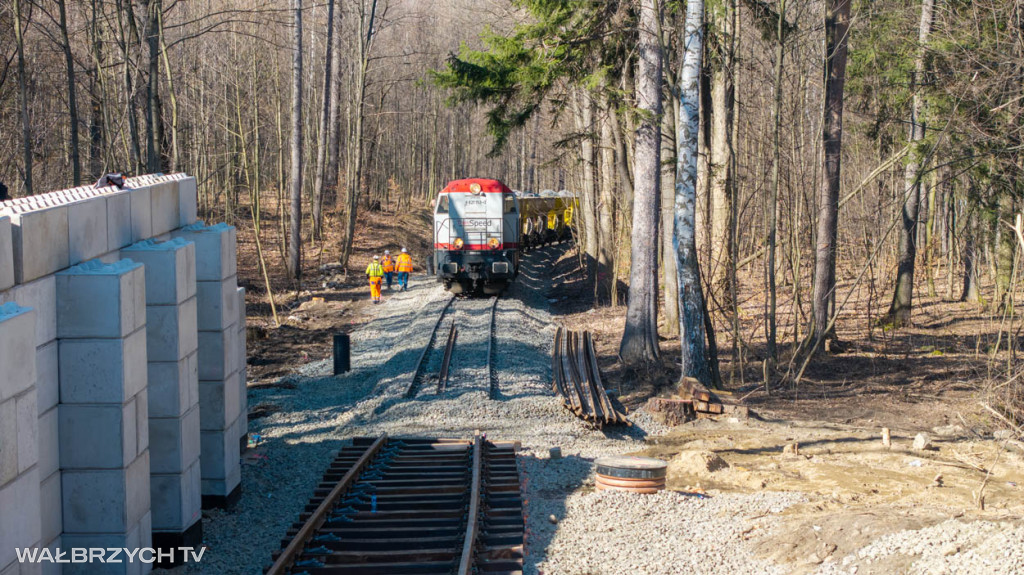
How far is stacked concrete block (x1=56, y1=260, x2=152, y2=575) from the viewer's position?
642cm

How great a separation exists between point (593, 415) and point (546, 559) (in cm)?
525

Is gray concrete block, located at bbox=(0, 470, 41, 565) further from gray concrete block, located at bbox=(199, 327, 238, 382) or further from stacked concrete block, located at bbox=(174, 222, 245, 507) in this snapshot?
gray concrete block, located at bbox=(199, 327, 238, 382)

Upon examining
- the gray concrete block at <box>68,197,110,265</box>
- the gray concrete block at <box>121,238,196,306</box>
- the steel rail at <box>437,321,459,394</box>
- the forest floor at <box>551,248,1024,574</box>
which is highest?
the gray concrete block at <box>68,197,110,265</box>

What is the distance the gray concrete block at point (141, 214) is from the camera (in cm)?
796

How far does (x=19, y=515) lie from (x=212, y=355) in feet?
13.0

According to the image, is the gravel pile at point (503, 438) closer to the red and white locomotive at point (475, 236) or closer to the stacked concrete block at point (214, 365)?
the stacked concrete block at point (214, 365)

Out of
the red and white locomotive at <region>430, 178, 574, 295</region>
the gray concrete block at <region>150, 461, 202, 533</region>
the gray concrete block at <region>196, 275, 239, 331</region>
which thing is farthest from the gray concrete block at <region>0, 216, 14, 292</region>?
the red and white locomotive at <region>430, 178, 574, 295</region>

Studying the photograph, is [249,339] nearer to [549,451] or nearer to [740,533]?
[549,451]

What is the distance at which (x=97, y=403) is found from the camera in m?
6.51

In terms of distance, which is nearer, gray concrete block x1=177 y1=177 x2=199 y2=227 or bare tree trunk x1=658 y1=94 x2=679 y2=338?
gray concrete block x1=177 y1=177 x2=199 y2=227

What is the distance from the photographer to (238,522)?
28.8ft

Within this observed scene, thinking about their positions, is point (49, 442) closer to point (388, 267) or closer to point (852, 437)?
point (852, 437)

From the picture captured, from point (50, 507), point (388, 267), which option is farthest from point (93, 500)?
point (388, 267)

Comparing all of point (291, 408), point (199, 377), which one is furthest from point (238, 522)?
point (291, 408)
